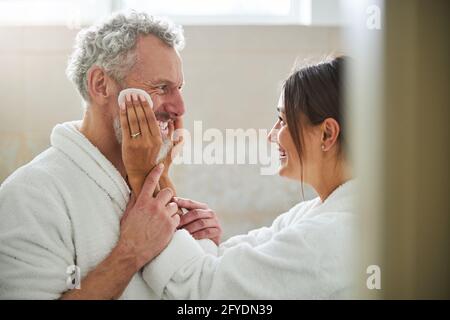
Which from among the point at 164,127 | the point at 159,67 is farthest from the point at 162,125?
the point at 159,67

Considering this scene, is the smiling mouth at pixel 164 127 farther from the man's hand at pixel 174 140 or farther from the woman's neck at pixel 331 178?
the woman's neck at pixel 331 178

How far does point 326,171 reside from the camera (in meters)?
1.00

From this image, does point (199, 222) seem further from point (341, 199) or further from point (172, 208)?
point (341, 199)

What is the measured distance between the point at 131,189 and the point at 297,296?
354 millimetres

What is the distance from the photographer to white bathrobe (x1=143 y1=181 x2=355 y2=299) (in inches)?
35.0

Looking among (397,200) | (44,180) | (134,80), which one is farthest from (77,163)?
(397,200)

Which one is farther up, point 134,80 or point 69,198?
point 134,80

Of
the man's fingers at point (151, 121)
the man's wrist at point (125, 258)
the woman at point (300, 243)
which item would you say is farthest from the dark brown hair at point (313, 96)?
the man's wrist at point (125, 258)

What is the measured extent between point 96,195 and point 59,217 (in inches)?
3.0

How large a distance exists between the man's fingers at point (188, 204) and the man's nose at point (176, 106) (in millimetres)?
160

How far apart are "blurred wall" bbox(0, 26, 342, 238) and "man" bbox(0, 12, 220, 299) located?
0.09ft
